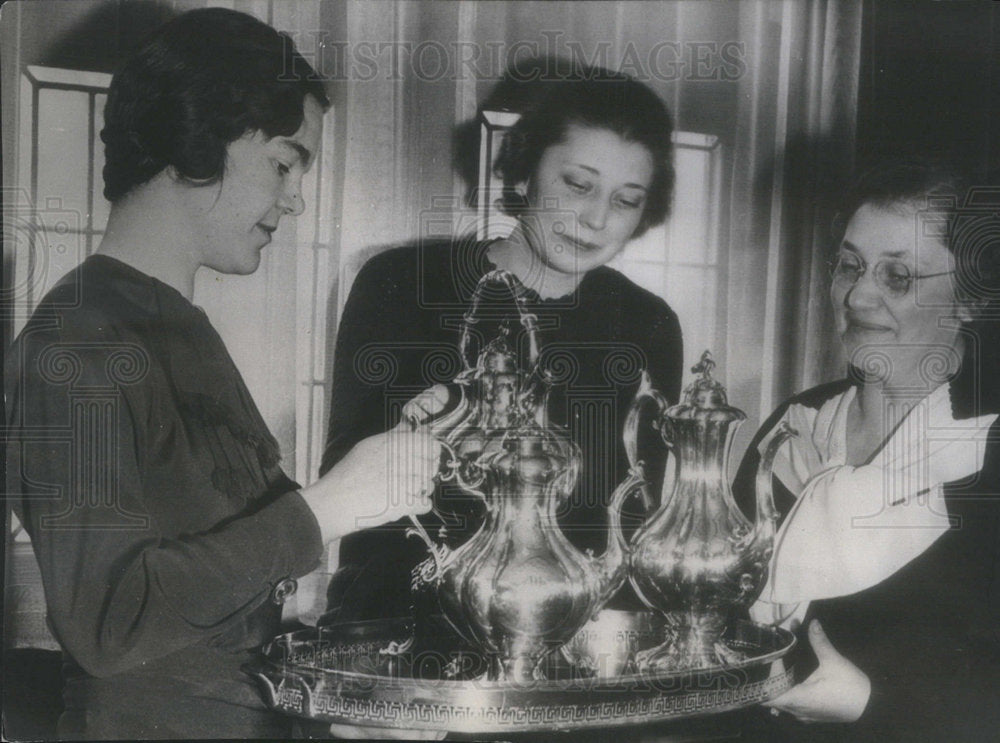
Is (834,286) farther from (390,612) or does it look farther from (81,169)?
(81,169)

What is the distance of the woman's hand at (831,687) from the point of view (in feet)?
4.78

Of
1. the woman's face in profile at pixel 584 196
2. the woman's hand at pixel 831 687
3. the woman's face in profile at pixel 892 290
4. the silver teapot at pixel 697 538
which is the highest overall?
the woman's face in profile at pixel 584 196

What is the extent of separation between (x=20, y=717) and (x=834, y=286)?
1.42 metres

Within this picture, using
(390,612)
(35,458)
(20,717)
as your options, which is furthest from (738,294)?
(20,717)

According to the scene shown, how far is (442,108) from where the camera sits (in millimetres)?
1424

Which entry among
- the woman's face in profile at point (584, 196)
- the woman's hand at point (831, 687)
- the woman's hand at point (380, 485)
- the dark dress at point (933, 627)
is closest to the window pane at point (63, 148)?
the woman's hand at point (380, 485)

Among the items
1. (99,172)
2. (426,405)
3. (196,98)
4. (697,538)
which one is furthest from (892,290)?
(99,172)

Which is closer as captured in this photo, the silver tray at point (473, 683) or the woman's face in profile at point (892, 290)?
the silver tray at point (473, 683)

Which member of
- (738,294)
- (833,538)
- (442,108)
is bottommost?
(833,538)

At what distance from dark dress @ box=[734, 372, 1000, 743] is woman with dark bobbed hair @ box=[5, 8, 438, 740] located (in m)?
0.68

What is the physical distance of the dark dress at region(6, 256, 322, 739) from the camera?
52.3 inches

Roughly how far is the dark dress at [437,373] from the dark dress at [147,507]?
0.11m

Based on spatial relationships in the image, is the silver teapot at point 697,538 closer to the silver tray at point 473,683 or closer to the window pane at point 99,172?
the silver tray at point 473,683

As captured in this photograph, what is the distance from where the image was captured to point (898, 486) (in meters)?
1.45
